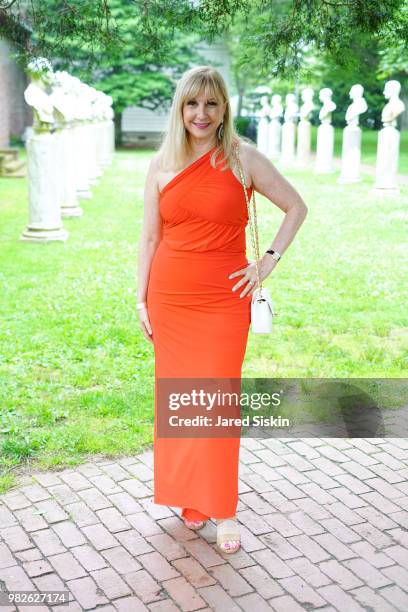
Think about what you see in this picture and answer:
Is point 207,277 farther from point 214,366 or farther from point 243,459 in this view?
point 243,459

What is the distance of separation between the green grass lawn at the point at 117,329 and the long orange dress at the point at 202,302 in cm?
130

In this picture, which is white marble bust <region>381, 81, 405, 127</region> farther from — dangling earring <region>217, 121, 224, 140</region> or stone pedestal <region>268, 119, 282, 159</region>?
dangling earring <region>217, 121, 224, 140</region>

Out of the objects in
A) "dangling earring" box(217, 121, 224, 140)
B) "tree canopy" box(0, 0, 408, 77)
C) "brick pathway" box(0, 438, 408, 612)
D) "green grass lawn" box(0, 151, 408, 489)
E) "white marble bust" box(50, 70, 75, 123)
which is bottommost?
"green grass lawn" box(0, 151, 408, 489)

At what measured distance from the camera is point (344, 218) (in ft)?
49.3

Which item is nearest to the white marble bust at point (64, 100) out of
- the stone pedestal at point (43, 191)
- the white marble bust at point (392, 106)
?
the stone pedestal at point (43, 191)

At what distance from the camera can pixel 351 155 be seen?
20.5 metres

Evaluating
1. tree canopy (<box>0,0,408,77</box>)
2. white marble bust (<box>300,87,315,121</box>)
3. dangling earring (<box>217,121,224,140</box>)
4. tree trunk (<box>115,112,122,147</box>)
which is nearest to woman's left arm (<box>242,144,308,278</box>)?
dangling earring (<box>217,121,224,140</box>)

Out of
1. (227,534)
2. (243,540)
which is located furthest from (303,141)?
(227,534)

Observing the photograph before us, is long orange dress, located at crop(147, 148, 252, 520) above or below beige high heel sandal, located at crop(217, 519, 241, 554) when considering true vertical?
above

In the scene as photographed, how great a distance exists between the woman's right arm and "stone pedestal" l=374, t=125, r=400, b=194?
14.7 m

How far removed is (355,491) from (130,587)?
1573 mm

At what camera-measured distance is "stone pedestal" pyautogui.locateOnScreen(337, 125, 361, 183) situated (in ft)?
67.1

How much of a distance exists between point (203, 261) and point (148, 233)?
370 millimetres

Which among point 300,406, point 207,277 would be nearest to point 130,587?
point 207,277
